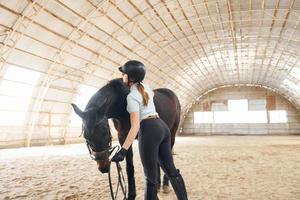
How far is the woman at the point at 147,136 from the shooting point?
304 cm

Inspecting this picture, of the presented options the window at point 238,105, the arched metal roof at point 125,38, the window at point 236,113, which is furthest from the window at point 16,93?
the window at point 238,105

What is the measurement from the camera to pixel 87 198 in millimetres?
4633

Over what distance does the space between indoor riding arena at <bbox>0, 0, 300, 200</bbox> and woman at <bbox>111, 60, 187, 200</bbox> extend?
22.6 inches

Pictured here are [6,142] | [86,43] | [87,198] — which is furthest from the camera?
[86,43]

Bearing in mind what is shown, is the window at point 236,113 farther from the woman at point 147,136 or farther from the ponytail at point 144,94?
the ponytail at point 144,94

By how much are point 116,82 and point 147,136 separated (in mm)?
1231

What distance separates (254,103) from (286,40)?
878 inches

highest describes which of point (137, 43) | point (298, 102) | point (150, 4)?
point (150, 4)

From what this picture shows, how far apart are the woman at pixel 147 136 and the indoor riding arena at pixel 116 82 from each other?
574 millimetres

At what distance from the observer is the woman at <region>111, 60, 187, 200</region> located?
304 centimetres

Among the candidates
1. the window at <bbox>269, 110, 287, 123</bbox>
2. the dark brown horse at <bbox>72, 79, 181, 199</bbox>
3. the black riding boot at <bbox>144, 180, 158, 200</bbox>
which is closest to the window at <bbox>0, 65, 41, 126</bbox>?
the dark brown horse at <bbox>72, 79, 181, 199</bbox>

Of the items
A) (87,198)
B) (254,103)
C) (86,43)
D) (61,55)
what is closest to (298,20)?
(86,43)

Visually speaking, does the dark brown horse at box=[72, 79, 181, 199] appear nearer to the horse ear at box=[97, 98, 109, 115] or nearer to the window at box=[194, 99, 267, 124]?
the horse ear at box=[97, 98, 109, 115]

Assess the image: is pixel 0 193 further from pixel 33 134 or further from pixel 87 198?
pixel 33 134
